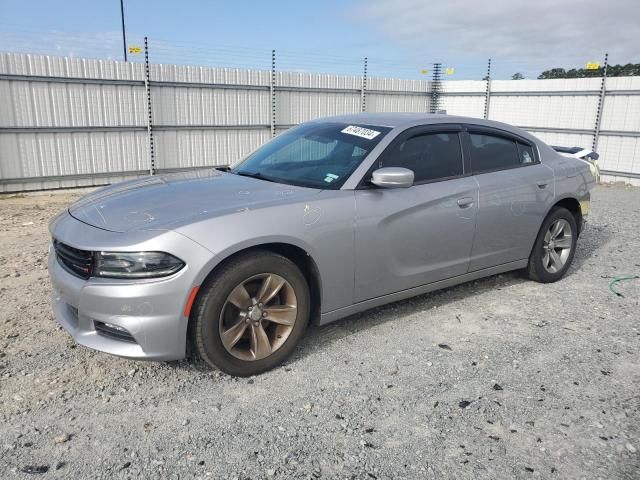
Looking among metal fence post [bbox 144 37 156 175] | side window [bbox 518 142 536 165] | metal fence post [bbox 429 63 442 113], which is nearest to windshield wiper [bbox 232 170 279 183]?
side window [bbox 518 142 536 165]

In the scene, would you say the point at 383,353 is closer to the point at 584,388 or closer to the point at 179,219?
the point at 584,388

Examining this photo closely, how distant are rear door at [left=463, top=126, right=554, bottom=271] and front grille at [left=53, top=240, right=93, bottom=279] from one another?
9.54 feet

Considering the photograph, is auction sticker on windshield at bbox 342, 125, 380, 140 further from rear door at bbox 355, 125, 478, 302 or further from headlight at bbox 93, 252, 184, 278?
headlight at bbox 93, 252, 184, 278

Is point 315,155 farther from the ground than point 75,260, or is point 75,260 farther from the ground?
point 315,155

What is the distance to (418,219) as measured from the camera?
3949mm

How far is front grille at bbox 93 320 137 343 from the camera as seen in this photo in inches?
119

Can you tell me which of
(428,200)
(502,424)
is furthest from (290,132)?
(502,424)

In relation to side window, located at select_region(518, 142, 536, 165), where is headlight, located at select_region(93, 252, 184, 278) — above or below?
below

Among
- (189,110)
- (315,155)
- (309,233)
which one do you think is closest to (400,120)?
(315,155)

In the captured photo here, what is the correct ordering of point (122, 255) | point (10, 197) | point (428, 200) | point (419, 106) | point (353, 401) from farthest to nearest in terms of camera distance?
point (419, 106) < point (10, 197) < point (428, 200) < point (353, 401) < point (122, 255)

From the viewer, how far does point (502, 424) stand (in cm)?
294

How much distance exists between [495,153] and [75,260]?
3455 mm

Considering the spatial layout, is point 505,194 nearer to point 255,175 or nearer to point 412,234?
point 412,234

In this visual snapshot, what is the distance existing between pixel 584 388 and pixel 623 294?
2.16 m
